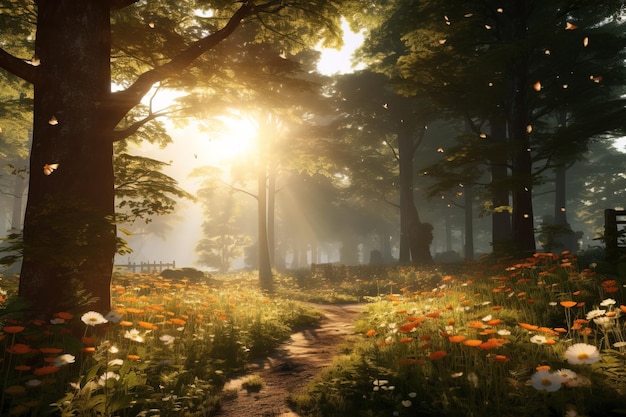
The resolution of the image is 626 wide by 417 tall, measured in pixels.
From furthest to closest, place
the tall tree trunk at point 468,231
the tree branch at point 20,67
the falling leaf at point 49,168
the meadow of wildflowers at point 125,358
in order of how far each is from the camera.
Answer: the tall tree trunk at point 468,231 → the tree branch at point 20,67 → the falling leaf at point 49,168 → the meadow of wildflowers at point 125,358

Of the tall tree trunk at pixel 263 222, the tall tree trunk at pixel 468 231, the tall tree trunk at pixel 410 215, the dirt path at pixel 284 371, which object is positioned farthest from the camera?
the tall tree trunk at pixel 468 231

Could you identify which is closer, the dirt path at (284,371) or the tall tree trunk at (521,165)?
the dirt path at (284,371)

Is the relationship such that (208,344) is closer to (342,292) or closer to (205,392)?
(205,392)

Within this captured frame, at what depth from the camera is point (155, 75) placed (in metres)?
5.70

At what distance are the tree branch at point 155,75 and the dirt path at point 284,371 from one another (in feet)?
13.0

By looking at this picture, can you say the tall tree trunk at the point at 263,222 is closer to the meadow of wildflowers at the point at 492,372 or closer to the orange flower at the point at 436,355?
the meadow of wildflowers at the point at 492,372

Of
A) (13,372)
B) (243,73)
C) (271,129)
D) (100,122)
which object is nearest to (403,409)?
(13,372)

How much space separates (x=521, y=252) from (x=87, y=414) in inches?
409

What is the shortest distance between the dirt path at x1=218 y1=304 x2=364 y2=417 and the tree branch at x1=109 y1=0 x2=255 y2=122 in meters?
3.97

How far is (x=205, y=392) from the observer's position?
13.9 feet

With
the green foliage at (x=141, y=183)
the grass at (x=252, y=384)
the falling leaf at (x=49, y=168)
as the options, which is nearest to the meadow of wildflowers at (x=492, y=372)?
the grass at (x=252, y=384)

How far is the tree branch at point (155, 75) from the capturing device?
523 centimetres

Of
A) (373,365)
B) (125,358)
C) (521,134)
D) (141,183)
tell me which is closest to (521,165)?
(521,134)

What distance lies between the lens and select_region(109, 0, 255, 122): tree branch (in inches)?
206
